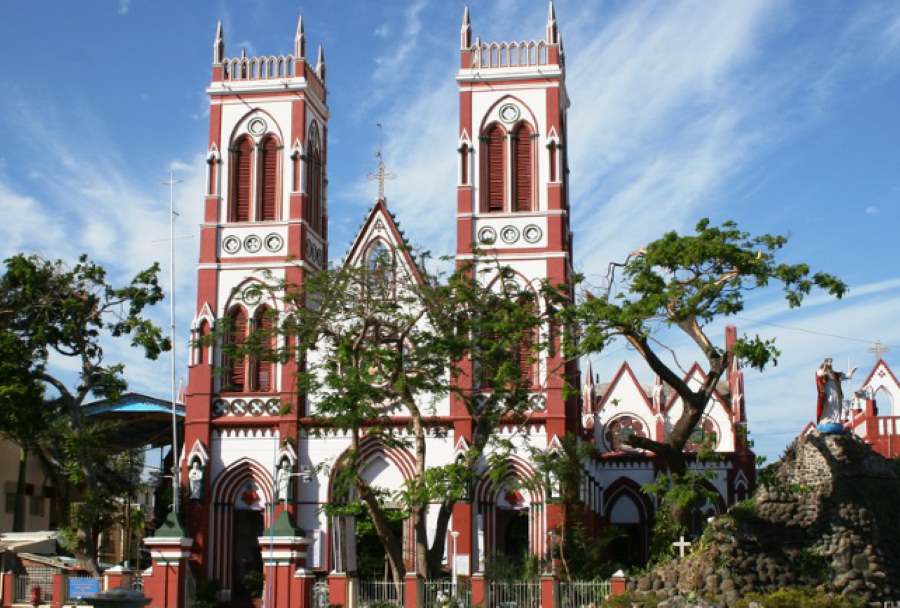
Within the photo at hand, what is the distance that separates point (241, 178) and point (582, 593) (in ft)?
58.8

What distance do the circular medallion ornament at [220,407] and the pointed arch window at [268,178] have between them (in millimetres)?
5755

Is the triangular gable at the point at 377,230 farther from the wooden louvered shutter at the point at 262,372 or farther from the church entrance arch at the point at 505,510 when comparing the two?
the church entrance arch at the point at 505,510

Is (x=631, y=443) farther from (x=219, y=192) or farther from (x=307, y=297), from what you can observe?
(x=219, y=192)

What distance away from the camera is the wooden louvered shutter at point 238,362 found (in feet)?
127

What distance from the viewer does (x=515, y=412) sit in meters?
33.0

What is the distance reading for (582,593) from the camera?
29266 mm

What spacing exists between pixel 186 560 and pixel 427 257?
383 inches

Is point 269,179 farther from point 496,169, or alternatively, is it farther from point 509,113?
point 509,113

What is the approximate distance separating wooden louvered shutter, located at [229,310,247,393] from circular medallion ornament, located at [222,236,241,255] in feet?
6.26

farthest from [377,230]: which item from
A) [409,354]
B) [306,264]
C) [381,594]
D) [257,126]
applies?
[381,594]

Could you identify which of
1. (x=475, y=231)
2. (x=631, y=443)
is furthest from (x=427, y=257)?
(x=631, y=443)

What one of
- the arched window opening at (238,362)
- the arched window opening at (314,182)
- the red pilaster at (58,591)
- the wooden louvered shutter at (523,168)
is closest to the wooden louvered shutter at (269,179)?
the arched window opening at (314,182)

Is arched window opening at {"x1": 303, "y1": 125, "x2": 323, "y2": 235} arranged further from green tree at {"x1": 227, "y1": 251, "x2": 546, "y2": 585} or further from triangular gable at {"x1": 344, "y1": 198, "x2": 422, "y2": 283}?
green tree at {"x1": 227, "y1": 251, "x2": 546, "y2": 585}

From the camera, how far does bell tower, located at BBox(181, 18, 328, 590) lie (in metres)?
37.6
